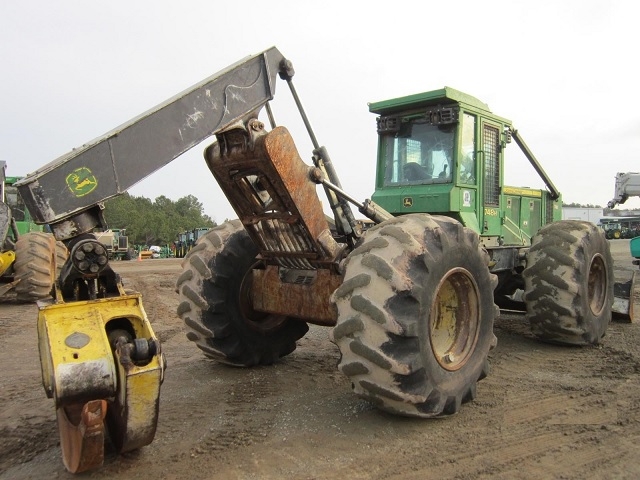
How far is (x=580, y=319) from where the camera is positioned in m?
6.20

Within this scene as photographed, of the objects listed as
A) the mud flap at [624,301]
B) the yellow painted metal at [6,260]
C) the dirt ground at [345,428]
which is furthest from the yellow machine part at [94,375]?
the yellow painted metal at [6,260]

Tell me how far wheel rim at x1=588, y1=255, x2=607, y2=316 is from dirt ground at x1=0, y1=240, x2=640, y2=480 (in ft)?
3.08

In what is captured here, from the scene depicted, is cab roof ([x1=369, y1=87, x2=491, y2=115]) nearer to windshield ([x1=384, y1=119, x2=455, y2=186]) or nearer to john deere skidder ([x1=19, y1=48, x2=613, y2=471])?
john deere skidder ([x1=19, y1=48, x2=613, y2=471])

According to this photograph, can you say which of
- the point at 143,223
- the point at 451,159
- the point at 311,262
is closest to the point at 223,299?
the point at 311,262

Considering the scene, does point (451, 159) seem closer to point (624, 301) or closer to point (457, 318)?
point (457, 318)

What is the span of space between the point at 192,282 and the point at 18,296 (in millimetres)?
7385

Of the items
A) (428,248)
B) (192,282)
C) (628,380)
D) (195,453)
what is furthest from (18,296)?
(628,380)

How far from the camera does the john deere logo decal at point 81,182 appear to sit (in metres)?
3.29

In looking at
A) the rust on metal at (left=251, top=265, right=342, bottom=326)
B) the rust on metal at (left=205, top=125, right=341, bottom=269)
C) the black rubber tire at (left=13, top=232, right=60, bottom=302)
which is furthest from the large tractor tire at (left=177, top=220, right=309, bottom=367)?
the black rubber tire at (left=13, top=232, right=60, bottom=302)

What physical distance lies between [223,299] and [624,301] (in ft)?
19.5

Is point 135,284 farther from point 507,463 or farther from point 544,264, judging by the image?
point 507,463

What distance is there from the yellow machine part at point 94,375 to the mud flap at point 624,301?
280 inches

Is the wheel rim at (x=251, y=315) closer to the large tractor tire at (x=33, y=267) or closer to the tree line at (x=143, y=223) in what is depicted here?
the large tractor tire at (x=33, y=267)

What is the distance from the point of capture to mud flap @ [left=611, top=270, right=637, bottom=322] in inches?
321
